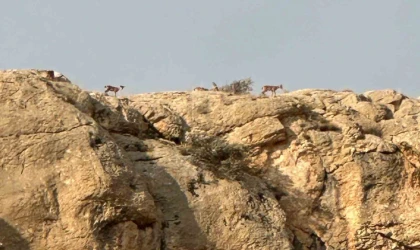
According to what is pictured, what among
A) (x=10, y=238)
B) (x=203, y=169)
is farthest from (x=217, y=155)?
(x=10, y=238)

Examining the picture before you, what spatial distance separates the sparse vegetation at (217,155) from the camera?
1429 cm

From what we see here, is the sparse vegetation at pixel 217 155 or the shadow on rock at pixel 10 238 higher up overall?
the sparse vegetation at pixel 217 155

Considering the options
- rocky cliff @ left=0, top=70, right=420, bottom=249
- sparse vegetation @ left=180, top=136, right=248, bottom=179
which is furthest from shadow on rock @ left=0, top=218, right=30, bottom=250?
sparse vegetation @ left=180, top=136, right=248, bottom=179

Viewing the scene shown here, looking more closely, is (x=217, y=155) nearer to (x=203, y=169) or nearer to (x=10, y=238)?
(x=203, y=169)

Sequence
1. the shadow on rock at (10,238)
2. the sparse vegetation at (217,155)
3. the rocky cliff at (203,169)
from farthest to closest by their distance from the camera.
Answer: the sparse vegetation at (217,155) → the rocky cliff at (203,169) → the shadow on rock at (10,238)

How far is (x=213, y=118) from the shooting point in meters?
16.6

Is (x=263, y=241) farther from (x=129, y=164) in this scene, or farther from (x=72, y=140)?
(x=72, y=140)

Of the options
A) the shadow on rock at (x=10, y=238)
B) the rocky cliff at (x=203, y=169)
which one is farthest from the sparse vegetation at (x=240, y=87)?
the shadow on rock at (x=10, y=238)

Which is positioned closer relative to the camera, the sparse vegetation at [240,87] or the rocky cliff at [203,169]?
the rocky cliff at [203,169]

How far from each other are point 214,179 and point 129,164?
210 cm

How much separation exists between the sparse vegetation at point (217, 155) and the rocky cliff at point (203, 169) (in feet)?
0.11

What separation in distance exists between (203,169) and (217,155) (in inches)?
40.2

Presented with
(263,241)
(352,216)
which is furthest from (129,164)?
(352,216)

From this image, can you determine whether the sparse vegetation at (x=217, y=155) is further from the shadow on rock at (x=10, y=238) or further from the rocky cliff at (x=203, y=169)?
the shadow on rock at (x=10, y=238)
